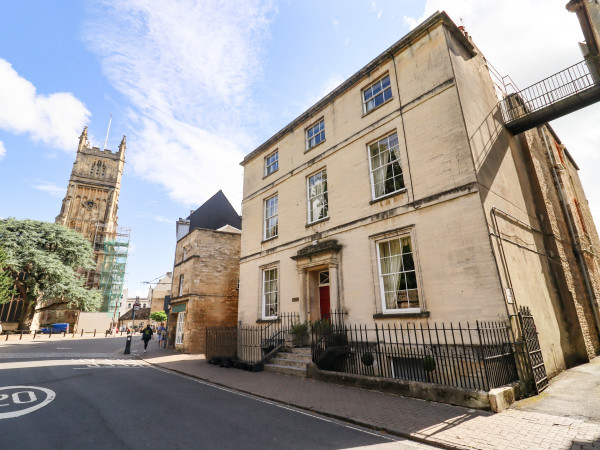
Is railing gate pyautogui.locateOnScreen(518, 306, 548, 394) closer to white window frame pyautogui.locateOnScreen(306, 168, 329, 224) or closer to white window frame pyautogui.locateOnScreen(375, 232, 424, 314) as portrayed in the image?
white window frame pyautogui.locateOnScreen(375, 232, 424, 314)

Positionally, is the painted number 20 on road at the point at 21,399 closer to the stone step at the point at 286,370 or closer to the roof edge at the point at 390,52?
the stone step at the point at 286,370

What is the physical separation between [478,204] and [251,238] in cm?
1142

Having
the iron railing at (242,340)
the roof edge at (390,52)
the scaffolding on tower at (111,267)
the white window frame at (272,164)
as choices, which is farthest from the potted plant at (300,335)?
the scaffolding on tower at (111,267)

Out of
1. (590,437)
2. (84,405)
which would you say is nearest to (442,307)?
(590,437)

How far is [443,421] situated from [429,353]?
8.92 ft

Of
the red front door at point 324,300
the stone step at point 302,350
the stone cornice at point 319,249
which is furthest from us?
the red front door at point 324,300

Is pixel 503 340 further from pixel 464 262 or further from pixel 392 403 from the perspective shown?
pixel 392 403

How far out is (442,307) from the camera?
321 inches

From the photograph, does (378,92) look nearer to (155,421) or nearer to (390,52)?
(390,52)

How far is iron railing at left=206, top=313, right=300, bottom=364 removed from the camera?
13.6 m

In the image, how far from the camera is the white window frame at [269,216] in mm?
15226

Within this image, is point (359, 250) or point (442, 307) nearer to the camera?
point (442, 307)

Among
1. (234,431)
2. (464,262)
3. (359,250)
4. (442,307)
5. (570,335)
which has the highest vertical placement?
(359,250)

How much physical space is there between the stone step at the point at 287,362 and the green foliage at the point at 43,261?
34897 mm
